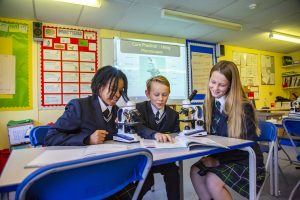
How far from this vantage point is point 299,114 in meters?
2.38

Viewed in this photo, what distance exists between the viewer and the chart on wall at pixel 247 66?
16.4 feet

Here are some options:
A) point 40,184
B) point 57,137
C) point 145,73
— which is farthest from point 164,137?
point 145,73

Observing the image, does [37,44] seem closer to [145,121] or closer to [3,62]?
[3,62]

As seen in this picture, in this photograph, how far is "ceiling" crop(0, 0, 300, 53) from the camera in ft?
8.91

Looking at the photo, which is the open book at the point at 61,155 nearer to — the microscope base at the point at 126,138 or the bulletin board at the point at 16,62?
the microscope base at the point at 126,138

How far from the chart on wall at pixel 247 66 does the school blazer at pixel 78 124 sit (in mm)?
4344

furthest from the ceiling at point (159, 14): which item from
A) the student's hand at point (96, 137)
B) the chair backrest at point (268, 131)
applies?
the student's hand at point (96, 137)

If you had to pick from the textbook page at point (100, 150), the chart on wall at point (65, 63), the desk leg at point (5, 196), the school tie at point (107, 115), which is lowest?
the desk leg at point (5, 196)

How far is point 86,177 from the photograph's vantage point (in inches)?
24.8

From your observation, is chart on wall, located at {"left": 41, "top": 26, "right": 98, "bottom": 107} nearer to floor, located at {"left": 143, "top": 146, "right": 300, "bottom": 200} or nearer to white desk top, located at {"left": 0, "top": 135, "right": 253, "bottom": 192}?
floor, located at {"left": 143, "top": 146, "right": 300, "bottom": 200}

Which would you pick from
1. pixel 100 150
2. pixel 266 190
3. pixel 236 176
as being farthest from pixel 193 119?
pixel 266 190

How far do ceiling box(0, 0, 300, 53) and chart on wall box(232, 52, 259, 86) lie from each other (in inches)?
38.4

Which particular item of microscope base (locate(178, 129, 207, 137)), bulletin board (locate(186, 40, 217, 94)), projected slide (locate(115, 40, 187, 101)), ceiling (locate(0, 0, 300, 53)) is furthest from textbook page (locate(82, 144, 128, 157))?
bulletin board (locate(186, 40, 217, 94))

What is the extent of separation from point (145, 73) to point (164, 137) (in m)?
2.75
